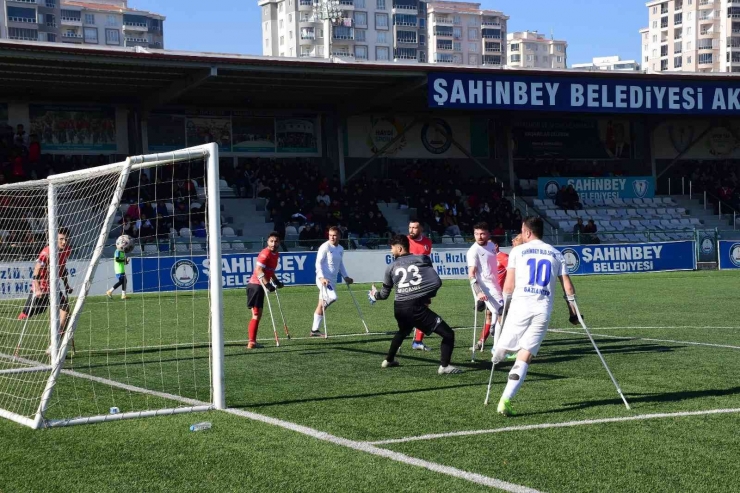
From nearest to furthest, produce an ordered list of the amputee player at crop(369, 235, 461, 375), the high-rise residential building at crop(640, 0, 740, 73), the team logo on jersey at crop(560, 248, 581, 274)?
the amputee player at crop(369, 235, 461, 375), the team logo on jersey at crop(560, 248, 581, 274), the high-rise residential building at crop(640, 0, 740, 73)

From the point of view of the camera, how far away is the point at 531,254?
9.11m

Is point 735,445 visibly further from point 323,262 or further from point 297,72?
point 297,72

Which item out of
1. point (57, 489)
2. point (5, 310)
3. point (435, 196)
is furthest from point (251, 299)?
point (435, 196)

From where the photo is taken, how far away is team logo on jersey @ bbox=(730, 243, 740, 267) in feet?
114

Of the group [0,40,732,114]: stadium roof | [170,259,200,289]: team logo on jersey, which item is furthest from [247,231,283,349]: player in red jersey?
[0,40,732,114]: stadium roof

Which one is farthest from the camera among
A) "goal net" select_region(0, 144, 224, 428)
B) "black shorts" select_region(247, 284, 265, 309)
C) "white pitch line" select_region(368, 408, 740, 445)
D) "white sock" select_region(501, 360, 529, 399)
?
"black shorts" select_region(247, 284, 265, 309)

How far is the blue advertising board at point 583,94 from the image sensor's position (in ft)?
115

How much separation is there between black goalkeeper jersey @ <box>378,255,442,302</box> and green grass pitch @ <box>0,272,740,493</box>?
1.02 m

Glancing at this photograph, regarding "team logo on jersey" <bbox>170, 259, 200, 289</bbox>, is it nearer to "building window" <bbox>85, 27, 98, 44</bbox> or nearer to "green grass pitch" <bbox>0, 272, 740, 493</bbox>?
"green grass pitch" <bbox>0, 272, 740, 493</bbox>

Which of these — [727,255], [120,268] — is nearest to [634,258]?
[727,255]

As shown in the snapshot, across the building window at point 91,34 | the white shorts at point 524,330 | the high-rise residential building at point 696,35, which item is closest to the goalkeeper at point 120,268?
the white shorts at point 524,330

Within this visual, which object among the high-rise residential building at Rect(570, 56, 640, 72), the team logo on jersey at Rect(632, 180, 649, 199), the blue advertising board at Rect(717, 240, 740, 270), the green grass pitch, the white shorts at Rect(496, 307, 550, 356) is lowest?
the blue advertising board at Rect(717, 240, 740, 270)

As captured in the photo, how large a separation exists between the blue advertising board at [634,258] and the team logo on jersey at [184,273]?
44.5 ft

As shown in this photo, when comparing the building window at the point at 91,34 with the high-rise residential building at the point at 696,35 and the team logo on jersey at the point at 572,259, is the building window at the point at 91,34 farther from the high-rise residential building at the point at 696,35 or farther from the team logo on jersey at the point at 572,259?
the team logo on jersey at the point at 572,259
